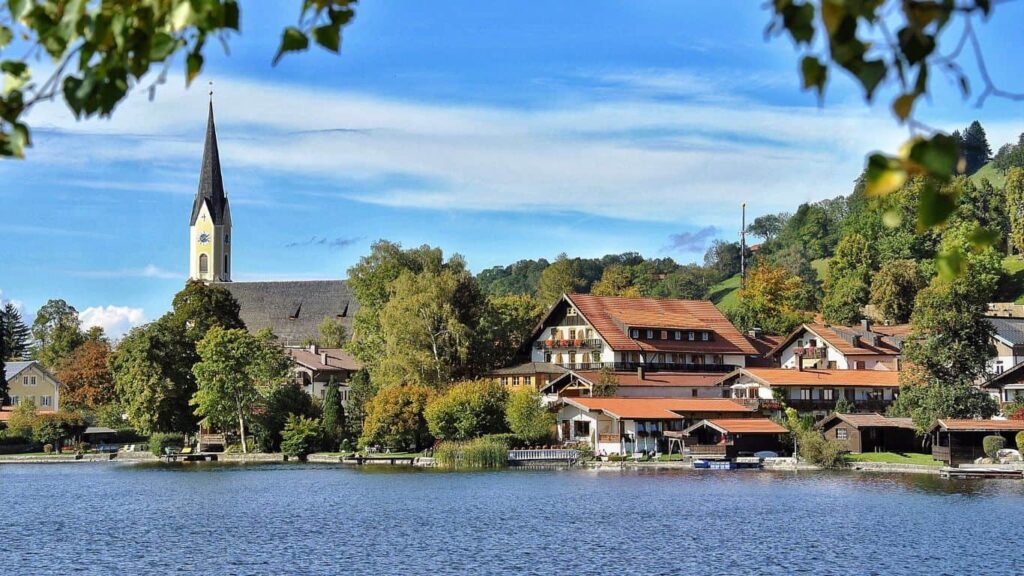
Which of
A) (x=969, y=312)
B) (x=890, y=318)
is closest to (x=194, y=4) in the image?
(x=969, y=312)

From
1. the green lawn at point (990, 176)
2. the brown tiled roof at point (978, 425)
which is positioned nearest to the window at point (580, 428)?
the brown tiled roof at point (978, 425)

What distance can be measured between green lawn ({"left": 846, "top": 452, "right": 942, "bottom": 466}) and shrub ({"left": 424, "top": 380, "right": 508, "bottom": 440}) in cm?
2090

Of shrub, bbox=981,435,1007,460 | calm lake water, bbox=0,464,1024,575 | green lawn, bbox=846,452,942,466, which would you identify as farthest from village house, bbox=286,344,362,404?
shrub, bbox=981,435,1007,460

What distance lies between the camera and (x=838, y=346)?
268ft

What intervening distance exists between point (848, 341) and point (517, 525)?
4888 cm

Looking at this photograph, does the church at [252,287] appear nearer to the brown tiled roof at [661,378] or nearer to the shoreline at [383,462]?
the shoreline at [383,462]

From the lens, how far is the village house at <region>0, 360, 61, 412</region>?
10275cm

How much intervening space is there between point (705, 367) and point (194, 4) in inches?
3310

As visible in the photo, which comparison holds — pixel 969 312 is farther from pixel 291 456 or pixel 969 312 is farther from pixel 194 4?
pixel 194 4

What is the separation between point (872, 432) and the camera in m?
67.2

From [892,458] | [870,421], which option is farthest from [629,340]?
[892,458]

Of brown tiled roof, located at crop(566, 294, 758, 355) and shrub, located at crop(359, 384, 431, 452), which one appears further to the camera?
brown tiled roof, located at crop(566, 294, 758, 355)

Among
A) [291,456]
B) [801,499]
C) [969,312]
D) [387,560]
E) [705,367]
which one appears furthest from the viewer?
[705,367]

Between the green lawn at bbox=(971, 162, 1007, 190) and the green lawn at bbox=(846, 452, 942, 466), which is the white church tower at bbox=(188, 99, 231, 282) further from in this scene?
the green lawn at bbox=(971, 162, 1007, 190)
